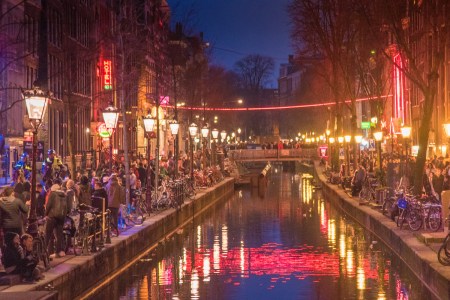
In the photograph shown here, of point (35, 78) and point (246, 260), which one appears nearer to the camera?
point (246, 260)

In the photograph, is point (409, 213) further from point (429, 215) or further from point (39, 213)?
point (39, 213)

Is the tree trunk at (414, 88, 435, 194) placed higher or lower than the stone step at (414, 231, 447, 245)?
higher

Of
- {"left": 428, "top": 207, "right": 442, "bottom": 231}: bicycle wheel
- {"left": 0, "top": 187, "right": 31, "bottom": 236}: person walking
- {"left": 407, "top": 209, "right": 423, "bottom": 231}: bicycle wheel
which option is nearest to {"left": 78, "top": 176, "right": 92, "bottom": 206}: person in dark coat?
{"left": 0, "top": 187, "right": 31, "bottom": 236}: person walking

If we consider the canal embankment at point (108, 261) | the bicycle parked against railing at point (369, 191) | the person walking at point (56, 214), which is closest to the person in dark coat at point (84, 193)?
the canal embankment at point (108, 261)

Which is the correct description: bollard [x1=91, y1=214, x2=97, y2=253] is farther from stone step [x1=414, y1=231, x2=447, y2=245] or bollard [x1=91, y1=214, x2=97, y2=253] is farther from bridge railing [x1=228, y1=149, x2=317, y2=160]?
bridge railing [x1=228, y1=149, x2=317, y2=160]

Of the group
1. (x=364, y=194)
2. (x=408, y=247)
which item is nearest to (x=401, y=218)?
(x=408, y=247)

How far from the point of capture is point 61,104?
62.8 metres

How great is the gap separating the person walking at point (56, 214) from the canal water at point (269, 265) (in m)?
1.64

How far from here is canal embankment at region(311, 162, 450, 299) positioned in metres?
20.8

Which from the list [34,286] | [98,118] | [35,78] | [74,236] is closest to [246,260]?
[74,236]

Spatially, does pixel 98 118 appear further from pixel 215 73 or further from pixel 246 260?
pixel 215 73

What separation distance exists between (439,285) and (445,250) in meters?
1.04

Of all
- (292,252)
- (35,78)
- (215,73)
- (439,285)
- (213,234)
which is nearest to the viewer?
(439,285)

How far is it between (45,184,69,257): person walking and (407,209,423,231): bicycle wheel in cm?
1095
